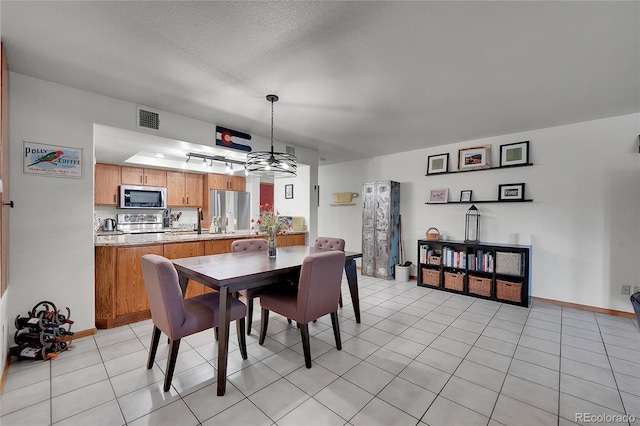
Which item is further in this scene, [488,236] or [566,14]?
[488,236]

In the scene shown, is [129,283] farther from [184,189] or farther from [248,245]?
[184,189]

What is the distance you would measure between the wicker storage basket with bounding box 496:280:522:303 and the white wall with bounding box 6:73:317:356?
5043 millimetres

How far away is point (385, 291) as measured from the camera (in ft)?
14.6

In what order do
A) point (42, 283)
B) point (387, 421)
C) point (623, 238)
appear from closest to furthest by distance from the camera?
point (387, 421) → point (42, 283) → point (623, 238)

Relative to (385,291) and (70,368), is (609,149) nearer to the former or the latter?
(385,291)

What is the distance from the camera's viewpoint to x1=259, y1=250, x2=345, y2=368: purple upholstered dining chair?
7.36ft

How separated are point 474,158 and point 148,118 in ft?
15.5

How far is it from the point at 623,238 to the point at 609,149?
1133 mm

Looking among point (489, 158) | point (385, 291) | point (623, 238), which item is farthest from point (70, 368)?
point (623, 238)

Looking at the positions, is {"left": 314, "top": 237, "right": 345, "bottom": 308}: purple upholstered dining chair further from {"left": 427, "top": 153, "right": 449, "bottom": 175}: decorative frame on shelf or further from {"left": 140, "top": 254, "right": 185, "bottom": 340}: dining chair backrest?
{"left": 427, "top": 153, "right": 449, "bottom": 175}: decorative frame on shelf

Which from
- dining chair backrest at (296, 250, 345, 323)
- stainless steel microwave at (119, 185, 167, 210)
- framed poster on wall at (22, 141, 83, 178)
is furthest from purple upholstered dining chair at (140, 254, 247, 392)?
stainless steel microwave at (119, 185, 167, 210)

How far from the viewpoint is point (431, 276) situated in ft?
15.3

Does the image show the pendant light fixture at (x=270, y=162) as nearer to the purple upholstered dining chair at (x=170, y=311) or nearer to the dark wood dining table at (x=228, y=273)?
the dark wood dining table at (x=228, y=273)

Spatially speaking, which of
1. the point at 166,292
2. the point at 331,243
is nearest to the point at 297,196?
the point at 331,243
